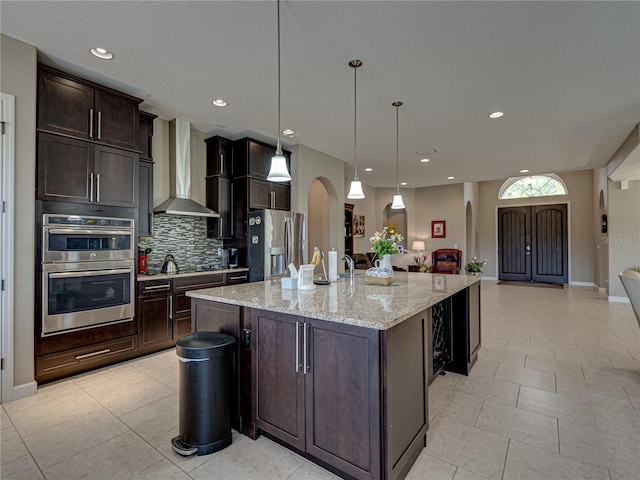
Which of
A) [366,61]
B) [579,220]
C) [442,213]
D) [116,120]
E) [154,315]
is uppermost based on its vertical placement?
[366,61]

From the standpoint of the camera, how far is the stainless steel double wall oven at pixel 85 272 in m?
2.86

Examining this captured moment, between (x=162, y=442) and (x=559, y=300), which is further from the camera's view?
(x=559, y=300)

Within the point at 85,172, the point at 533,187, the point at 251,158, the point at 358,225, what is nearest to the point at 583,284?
the point at 533,187

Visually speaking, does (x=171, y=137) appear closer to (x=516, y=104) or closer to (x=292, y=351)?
(x=292, y=351)

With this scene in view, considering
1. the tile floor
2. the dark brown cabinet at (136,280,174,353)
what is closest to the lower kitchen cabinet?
the dark brown cabinet at (136,280,174,353)

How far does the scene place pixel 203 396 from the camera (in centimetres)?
194

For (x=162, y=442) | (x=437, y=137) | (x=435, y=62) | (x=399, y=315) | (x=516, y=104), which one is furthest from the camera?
(x=437, y=137)

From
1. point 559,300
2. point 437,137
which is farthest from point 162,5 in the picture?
point 559,300

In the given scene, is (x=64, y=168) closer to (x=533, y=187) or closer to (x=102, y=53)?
(x=102, y=53)

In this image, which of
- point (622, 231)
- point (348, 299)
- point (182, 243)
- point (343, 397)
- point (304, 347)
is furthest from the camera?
point (622, 231)

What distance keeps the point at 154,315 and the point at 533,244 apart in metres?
10.7

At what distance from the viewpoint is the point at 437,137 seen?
487cm

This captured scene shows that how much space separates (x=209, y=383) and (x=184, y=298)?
7.22 ft

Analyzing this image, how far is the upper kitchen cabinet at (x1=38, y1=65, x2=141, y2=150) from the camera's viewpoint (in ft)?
9.39
